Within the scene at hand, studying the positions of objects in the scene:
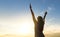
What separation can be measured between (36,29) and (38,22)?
1.79ft

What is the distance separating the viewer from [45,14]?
82.4 ft

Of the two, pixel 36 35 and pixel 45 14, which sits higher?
pixel 45 14

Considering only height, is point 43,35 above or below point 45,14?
below

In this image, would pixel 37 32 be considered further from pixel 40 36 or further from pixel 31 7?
pixel 31 7

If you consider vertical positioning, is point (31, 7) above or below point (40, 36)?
above

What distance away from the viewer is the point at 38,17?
978 inches

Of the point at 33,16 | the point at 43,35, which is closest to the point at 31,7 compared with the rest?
the point at 33,16

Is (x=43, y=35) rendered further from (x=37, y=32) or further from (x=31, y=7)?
(x=31, y=7)

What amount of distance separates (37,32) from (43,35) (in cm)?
50

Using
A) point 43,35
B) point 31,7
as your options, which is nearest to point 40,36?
point 43,35

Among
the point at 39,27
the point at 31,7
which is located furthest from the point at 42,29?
the point at 31,7

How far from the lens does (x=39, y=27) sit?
24906 millimetres

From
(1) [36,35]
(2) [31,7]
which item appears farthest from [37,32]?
(2) [31,7]

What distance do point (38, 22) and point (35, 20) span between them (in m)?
0.29
